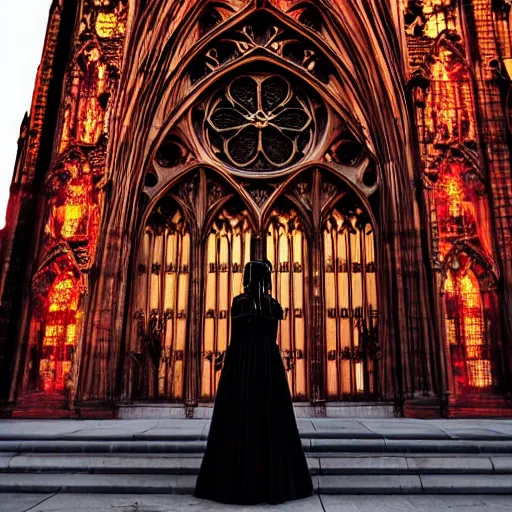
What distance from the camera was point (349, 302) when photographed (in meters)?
11.3

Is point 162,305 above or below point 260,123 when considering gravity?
below

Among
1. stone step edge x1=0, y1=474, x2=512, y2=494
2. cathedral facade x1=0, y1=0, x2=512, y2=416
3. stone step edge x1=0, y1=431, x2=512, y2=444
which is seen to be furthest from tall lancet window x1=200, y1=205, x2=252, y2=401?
stone step edge x1=0, y1=474, x2=512, y2=494

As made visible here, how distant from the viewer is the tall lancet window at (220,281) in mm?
11016

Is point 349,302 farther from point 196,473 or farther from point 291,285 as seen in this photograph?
point 196,473

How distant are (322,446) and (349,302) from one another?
20.7 ft

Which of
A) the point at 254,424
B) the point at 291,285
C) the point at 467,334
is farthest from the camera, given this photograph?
the point at 291,285

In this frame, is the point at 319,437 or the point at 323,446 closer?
the point at 323,446

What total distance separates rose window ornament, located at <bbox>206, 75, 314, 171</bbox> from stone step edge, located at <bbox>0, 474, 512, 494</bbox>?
8714 mm

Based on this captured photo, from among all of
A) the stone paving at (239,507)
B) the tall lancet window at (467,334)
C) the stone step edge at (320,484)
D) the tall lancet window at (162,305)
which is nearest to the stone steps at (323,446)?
the stone step edge at (320,484)

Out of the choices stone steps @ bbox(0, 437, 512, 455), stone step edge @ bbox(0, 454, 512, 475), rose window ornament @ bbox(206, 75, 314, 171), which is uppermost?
rose window ornament @ bbox(206, 75, 314, 171)

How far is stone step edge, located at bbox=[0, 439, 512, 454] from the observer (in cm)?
502

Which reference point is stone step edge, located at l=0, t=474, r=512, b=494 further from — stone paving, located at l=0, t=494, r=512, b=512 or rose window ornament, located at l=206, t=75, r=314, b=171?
rose window ornament, located at l=206, t=75, r=314, b=171

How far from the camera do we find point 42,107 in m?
11.9

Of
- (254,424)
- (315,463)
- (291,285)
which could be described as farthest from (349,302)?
(254,424)
